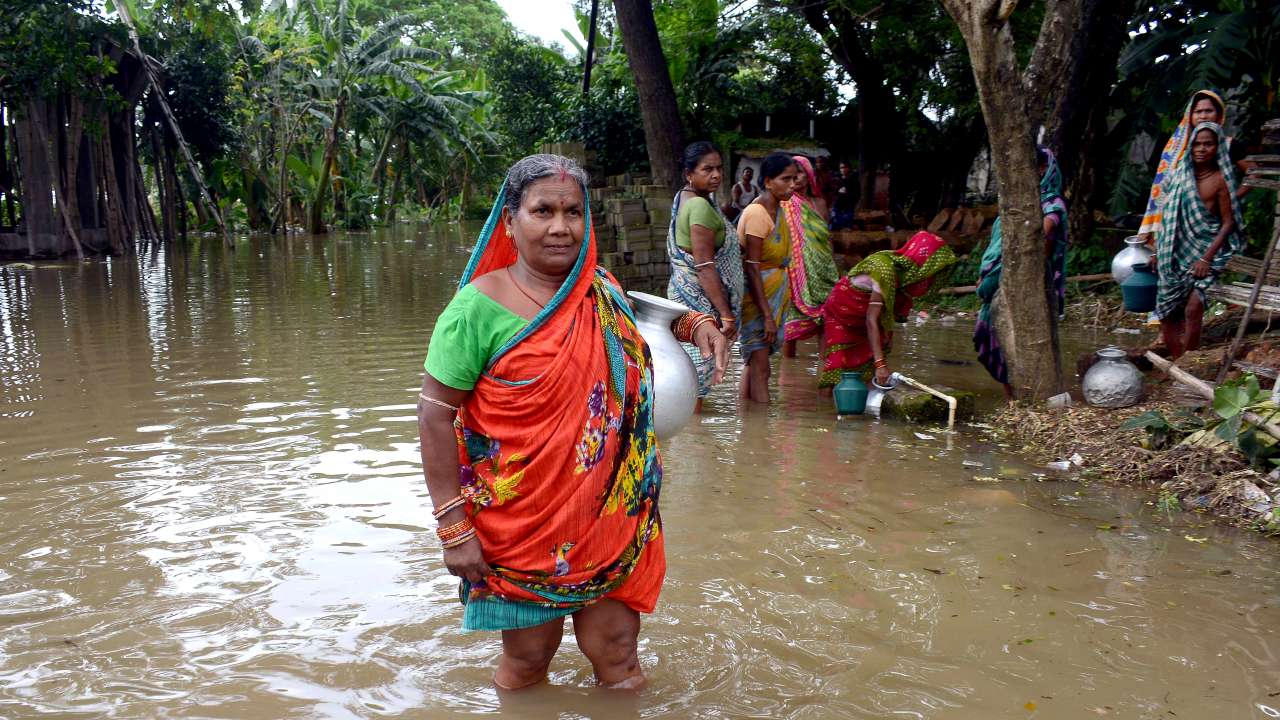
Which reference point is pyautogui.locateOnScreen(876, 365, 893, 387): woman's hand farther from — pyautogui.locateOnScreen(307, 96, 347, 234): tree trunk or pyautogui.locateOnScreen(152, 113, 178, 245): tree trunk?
pyautogui.locateOnScreen(307, 96, 347, 234): tree trunk

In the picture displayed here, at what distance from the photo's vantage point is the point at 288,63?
83.9 feet

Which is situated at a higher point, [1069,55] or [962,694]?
[1069,55]

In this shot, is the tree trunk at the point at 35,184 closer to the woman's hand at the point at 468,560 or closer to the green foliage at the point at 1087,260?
the green foliage at the point at 1087,260

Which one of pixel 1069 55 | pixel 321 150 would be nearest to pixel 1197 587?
pixel 1069 55

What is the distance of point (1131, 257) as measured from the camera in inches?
289

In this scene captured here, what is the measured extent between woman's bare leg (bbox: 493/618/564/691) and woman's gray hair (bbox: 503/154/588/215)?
1.07 m

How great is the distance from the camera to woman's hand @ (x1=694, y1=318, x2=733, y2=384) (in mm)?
3088

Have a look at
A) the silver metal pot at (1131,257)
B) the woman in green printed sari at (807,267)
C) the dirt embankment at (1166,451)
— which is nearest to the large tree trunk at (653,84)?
the woman in green printed sari at (807,267)

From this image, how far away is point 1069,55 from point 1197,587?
457cm

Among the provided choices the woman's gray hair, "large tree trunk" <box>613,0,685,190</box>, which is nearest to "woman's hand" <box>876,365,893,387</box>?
the woman's gray hair

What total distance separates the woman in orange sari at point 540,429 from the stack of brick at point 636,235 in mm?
8908

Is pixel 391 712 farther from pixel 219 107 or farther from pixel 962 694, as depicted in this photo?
pixel 219 107

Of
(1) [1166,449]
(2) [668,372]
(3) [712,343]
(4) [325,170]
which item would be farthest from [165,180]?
(3) [712,343]

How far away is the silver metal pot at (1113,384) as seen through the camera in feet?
19.9
